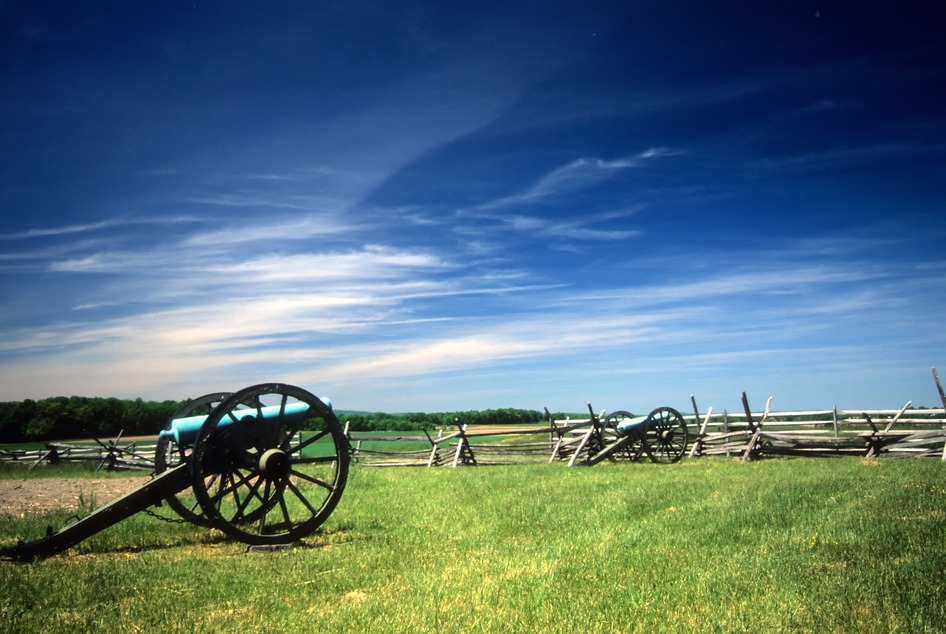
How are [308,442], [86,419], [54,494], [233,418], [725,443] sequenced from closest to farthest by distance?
[233,418] → [308,442] → [54,494] → [725,443] → [86,419]

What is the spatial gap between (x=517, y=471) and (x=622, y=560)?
1111 cm

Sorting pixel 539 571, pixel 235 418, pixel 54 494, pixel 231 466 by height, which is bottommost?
pixel 54 494

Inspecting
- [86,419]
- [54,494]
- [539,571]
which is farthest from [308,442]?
[86,419]

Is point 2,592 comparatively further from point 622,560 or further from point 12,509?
point 12,509

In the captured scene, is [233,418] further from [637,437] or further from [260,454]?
[637,437]

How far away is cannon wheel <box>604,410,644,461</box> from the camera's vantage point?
19.7 metres

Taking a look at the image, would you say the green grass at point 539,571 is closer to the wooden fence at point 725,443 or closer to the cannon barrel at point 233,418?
the cannon barrel at point 233,418

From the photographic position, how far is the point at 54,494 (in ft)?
48.8

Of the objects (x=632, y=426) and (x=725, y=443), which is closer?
(x=632, y=426)

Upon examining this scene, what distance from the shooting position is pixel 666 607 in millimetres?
4746

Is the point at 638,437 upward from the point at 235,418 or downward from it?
downward

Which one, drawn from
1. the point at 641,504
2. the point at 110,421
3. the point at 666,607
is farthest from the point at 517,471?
the point at 110,421

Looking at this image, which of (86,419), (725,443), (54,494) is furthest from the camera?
(86,419)

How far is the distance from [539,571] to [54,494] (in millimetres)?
14222
